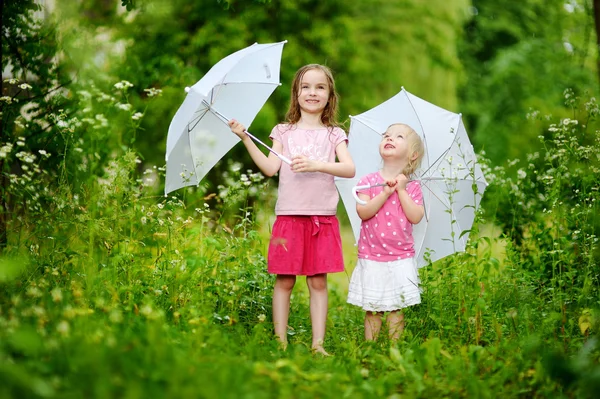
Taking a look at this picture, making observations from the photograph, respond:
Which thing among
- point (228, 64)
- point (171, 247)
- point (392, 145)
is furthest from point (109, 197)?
point (392, 145)

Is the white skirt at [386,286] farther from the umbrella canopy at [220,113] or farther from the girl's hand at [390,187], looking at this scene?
the umbrella canopy at [220,113]

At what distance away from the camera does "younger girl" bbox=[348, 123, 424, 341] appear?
13.8ft

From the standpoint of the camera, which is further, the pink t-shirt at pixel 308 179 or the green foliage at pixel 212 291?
the pink t-shirt at pixel 308 179

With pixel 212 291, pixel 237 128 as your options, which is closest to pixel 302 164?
pixel 237 128

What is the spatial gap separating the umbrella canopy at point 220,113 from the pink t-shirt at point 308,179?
1.01 feet

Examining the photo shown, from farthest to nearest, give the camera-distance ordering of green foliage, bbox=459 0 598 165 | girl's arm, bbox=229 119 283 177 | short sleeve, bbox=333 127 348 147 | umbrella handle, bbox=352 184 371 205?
1. green foliage, bbox=459 0 598 165
2. short sleeve, bbox=333 127 348 147
3. girl's arm, bbox=229 119 283 177
4. umbrella handle, bbox=352 184 371 205

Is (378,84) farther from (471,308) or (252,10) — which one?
(471,308)

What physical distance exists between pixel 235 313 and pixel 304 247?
1.76ft

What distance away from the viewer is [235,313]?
4.20 metres

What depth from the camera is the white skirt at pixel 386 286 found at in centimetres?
419

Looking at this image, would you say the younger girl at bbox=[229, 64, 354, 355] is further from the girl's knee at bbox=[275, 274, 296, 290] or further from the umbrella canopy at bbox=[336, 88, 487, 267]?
the umbrella canopy at bbox=[336, 88, 487, 267]

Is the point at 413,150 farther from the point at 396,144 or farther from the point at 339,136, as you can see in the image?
the point at 339,136

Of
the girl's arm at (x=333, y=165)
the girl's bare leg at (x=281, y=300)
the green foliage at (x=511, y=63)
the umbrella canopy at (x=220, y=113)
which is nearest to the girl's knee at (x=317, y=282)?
the girl's bare leg at (x=281, y=300)

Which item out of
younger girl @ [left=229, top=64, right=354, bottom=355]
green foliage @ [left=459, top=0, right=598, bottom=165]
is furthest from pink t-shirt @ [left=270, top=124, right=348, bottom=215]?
green foliage @ [left=459, top=0, right=598, bottom=165]
